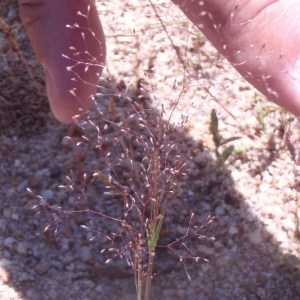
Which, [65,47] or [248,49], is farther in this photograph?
[65,47]

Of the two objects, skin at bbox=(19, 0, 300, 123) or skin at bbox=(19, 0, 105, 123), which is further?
skin at bbox=(19, 0, 105, 123)

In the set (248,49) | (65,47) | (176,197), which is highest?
(248,49)

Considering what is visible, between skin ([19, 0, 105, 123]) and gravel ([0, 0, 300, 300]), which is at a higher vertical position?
skin ([19, 0, 105, 123])

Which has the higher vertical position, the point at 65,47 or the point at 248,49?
the point at 248,49

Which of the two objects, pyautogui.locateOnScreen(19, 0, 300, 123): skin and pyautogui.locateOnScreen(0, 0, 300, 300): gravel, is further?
pyautogui.locateOnScreen(0, 0, 300, 300): gravel

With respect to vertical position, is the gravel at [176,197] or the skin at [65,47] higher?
the skin at [65,47]

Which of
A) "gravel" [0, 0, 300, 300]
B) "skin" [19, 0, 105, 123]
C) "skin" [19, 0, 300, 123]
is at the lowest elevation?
"gravel" [0, 0, 300, 300]

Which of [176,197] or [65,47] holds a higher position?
[65,47]

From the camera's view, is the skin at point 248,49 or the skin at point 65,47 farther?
the skin at point 65,47

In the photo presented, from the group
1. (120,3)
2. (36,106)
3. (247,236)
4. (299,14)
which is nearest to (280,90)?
(299,14)
